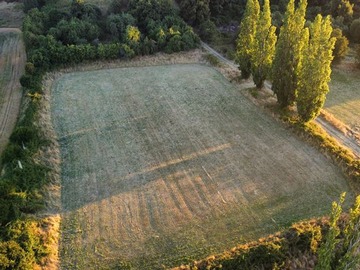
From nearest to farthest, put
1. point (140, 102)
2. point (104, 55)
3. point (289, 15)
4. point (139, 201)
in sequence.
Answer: point (139, 201)
point (289, 15)
point (140, 102)
point (104, 55)

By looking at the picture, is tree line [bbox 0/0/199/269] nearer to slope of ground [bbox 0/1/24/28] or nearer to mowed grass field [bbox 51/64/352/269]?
mowed grass field [bbox 51/64/352/269]

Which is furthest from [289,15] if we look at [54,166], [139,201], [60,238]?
[60,238]

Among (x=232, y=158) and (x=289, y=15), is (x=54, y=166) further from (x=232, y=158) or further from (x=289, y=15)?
(x=289, y=15)

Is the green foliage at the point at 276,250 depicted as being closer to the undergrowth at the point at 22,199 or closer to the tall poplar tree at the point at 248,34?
the undergrowth at the point at 22,199

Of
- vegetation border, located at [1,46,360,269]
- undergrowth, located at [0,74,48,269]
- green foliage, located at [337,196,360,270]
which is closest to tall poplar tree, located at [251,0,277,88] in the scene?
vegetation border, located at [1,46,360,269]

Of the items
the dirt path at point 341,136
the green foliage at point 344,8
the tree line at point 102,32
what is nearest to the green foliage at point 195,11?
the tree line at point 102,32

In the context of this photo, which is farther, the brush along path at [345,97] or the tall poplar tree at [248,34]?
the tall poplar tree at [248,34]
